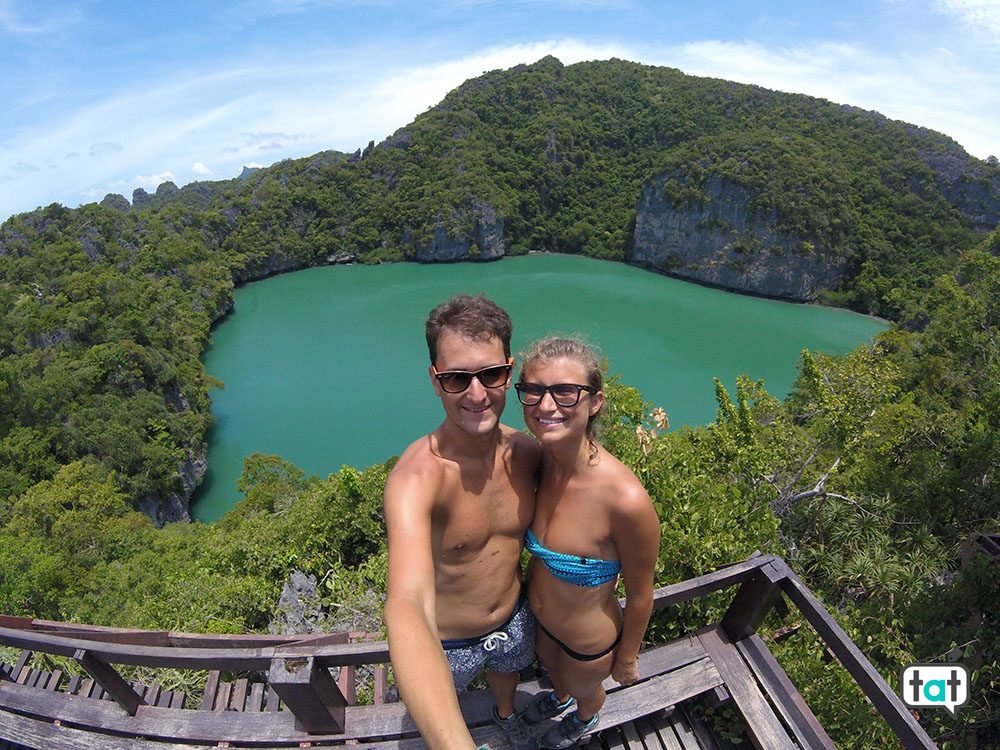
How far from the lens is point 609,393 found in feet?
18.0

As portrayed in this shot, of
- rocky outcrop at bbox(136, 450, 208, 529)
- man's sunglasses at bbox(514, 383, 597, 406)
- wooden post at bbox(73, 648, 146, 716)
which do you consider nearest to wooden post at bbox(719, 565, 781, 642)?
man's sunglasses at bbox(514, 383, 597, 406)

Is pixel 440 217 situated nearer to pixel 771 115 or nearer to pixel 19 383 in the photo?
pixel 771 115

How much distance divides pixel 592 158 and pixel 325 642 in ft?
230

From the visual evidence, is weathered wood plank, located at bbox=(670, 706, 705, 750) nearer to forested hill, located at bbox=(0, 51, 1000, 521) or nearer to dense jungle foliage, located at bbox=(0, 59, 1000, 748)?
dense jungle foliage, located at bbox=(0, 59, 1000, 748)

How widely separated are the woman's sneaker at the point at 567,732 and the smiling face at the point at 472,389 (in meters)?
1.29

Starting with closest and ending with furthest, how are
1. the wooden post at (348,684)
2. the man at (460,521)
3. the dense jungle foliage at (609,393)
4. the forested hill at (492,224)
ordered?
1. the man at (460,521)
2. the wooden post at (348,684)
3. the dense jungle foliage at (609,393)
4. the forested hill at (492,224)

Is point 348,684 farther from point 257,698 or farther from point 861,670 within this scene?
point 861,670

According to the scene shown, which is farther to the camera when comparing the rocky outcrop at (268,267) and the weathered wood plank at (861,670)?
the rocky outcrop at (268,267)

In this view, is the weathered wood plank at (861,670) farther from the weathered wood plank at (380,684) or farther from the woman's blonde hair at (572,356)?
the weathered wood plank at (380,684)

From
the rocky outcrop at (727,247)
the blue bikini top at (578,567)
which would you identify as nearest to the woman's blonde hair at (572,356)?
the blue bikini top at (578,567)

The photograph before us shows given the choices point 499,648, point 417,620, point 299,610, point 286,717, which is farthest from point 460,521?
point 299,610

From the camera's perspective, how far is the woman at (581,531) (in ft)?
4.88

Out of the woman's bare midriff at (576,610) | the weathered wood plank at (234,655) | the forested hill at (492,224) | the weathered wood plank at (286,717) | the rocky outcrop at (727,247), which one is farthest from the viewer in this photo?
the rocky outcrop at (727,247)

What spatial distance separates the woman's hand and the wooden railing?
330 millimetres
